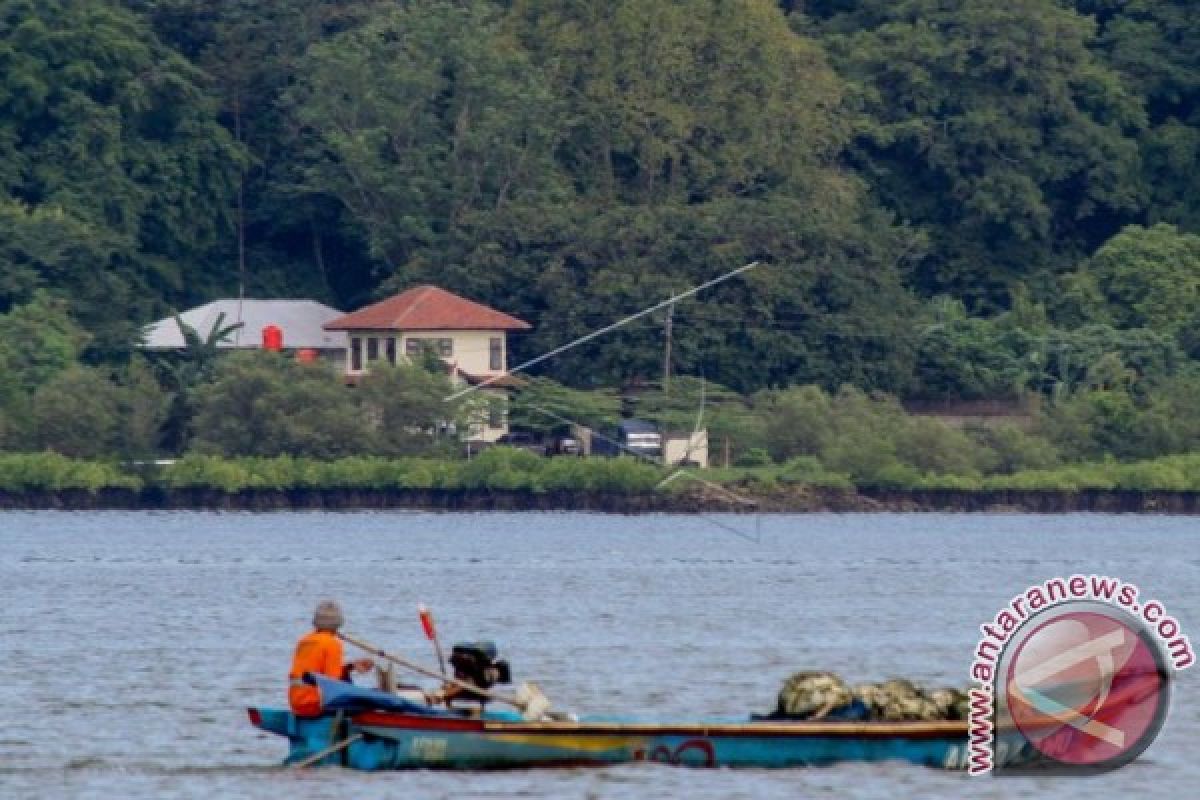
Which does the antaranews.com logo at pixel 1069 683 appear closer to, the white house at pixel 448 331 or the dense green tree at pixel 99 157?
the white house at pixel 448 331

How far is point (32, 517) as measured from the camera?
3255 inches

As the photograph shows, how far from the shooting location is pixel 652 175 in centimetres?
9900

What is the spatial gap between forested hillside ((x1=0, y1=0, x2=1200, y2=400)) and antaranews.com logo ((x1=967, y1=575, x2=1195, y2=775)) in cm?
5568

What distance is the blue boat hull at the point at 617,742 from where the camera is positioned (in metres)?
31.7

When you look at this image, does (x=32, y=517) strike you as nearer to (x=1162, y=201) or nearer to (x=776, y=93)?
(x=776, y=93)

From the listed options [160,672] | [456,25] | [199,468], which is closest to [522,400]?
[199,468]

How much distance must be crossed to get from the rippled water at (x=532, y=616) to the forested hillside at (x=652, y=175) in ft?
26.8

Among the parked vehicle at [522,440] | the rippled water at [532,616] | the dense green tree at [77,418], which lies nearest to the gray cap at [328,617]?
the rippled water at [532,616]

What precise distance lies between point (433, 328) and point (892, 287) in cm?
1277

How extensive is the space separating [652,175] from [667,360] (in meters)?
13.0

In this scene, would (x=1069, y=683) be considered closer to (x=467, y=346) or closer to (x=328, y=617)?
(x=328, y=617)

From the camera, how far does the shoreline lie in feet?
271

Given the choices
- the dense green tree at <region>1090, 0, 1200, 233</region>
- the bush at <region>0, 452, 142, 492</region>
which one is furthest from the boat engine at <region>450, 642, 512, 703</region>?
the dense green tree at <region>1090, 0, 1200, 233</region>

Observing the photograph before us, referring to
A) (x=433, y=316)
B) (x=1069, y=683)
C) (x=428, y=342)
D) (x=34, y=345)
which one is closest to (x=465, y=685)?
(x=1069, y=683)
